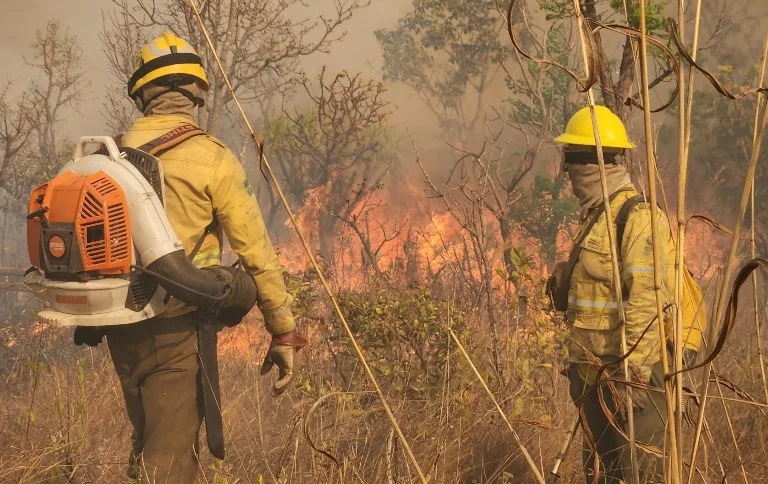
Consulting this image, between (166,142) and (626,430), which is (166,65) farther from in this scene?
(626,430)

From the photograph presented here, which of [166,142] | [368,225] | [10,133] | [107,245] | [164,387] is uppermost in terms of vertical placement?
[10,133]

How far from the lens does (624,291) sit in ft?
8.83

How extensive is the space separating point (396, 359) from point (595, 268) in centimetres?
178

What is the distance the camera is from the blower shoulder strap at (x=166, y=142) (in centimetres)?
238

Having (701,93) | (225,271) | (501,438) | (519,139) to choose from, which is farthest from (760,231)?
(519,139)

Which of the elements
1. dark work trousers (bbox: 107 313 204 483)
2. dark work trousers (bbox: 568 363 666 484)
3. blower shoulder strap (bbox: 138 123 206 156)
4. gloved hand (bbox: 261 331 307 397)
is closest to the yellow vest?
dark work trousers (bbox: 568 363 666 484)

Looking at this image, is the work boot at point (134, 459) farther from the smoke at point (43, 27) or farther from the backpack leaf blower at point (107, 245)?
the smoke at point (43, 27)

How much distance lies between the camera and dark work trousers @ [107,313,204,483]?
→ 2.38 meters

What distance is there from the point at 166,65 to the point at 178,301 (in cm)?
79

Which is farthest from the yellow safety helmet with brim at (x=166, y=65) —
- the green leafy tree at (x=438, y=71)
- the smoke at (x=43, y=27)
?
the smoke at (x=43, y=27)

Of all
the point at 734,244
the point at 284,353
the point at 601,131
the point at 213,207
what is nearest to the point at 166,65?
the point at 213,207

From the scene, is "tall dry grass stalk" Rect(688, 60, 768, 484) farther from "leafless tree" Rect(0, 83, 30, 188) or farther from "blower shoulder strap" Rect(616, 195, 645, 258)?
"leafless tree" Rect(0, 83, 30, 188)

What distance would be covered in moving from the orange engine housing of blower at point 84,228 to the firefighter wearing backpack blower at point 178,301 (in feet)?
0.83

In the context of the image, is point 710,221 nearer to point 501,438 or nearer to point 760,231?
point 501,438
